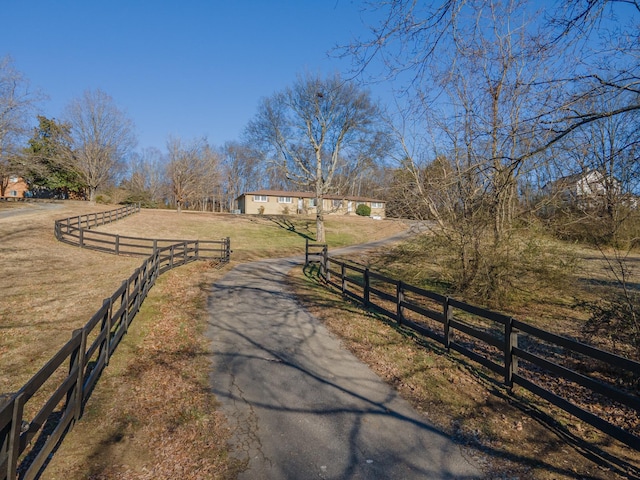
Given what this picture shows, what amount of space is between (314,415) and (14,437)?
10.9 ft

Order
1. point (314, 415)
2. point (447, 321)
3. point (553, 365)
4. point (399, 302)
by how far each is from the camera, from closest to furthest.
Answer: point (314, 415)
point (553, 365)
point (447, 321)
point (399, 302)

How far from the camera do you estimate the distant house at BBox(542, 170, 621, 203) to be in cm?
649

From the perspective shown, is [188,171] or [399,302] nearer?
[399,302]

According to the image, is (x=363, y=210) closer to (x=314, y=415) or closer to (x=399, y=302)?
(x=399, y=302)

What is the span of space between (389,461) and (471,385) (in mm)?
2771

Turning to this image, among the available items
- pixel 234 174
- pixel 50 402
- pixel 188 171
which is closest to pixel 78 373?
pixel 50 402

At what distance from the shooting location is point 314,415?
521 cm

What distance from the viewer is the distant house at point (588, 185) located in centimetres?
649

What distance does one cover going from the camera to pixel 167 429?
4.89 m

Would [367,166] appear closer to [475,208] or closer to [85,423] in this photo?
[475,208]

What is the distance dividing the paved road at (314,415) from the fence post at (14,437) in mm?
2090

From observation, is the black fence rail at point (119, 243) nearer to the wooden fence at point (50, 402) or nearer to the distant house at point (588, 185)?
the wooden fence at point (50, 402)

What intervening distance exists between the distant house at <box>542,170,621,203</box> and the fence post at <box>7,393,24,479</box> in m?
7.81

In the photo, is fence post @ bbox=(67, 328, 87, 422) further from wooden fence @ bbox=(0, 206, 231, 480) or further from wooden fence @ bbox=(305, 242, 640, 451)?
wooden fence @ bbox=(305, 242, 640, 451)
